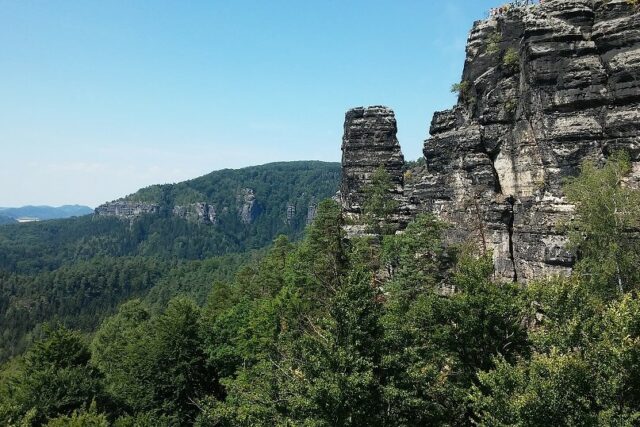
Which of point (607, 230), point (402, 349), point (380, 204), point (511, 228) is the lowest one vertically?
point (402, 349)

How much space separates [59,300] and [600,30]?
695 ft

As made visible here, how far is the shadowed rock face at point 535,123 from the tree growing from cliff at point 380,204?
9738mm

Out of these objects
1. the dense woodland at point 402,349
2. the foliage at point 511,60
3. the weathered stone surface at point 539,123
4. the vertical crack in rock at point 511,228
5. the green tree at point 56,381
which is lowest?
the green tree at point 56,381

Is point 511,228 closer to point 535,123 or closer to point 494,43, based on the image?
point 535,123

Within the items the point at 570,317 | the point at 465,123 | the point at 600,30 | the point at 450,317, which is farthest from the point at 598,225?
the point at 465,123

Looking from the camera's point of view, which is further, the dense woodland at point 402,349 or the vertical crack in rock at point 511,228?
the vertical crack in rock at point 511,228

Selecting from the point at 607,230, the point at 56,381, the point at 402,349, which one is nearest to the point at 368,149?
the point at 607,230

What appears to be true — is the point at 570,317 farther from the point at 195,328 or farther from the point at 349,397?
the point at 195,328

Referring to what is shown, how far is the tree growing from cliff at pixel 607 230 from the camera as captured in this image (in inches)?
1003

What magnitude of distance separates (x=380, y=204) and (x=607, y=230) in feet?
91.6

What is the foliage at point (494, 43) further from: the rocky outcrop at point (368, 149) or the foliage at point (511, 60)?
the rocky outcrop at point (368, 149)

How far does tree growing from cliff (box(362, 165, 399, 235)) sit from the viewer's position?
50.9 metres

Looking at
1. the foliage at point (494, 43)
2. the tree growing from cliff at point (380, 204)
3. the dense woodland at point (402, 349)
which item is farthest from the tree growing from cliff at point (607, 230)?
the tree growing from cliff at point (380, 204)

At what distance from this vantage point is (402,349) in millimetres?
21719
